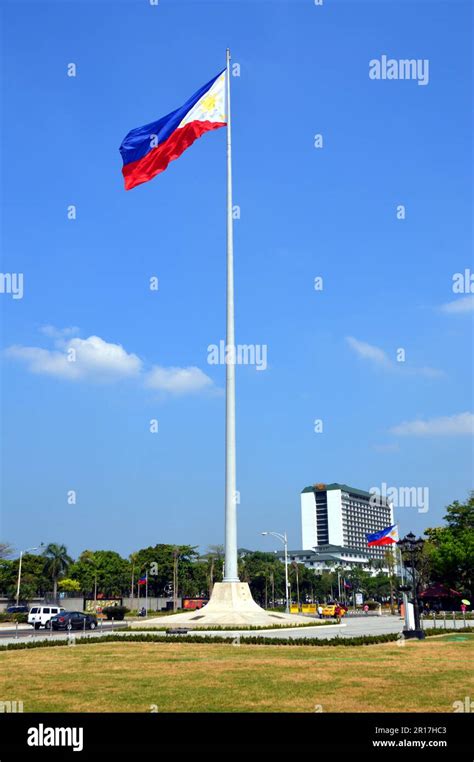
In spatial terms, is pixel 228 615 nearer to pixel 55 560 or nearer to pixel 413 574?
pixel 413 574

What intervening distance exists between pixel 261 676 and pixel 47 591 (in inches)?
3774

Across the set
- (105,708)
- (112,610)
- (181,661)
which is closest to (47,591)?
(112,610)

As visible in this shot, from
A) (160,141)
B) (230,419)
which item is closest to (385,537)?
(230,419)

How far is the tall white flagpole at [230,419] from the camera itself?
3781cm

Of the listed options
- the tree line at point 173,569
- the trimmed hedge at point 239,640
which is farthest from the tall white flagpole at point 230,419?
the tree line at point 173,569

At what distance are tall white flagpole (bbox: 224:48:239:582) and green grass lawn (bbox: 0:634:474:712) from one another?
43.6ft

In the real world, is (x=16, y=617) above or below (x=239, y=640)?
below

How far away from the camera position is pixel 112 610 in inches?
2292

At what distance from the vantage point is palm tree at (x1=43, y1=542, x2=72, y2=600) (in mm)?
98438

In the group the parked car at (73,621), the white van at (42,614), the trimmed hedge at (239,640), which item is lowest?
the white van at (42,614)

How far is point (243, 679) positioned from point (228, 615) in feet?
70.3

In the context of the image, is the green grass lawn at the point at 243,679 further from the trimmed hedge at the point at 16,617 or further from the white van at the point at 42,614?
the trimmed hedge at the point at 16,617

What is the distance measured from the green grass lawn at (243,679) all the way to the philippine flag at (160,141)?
22.4m

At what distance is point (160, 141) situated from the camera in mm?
35250
